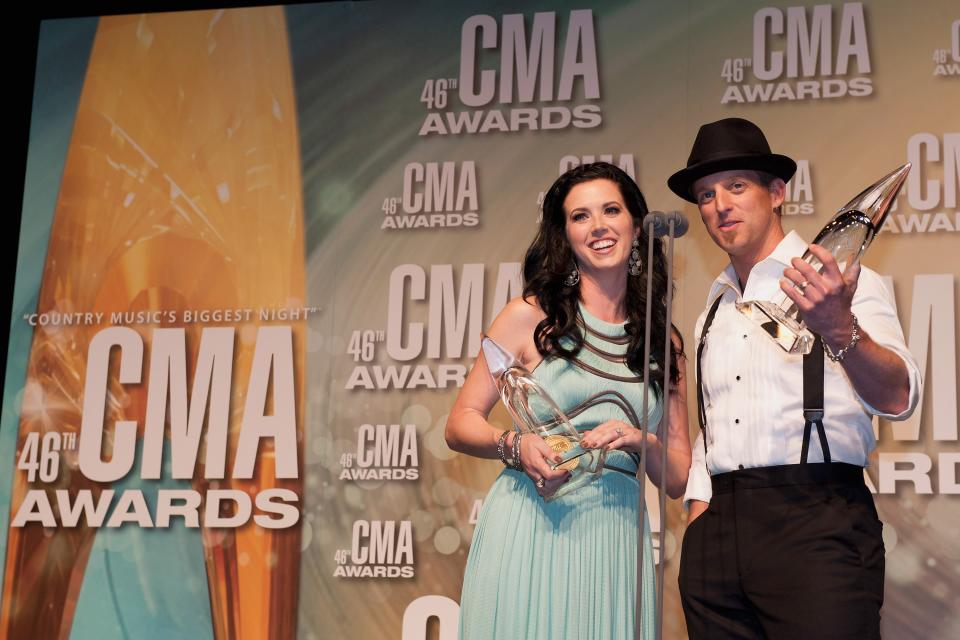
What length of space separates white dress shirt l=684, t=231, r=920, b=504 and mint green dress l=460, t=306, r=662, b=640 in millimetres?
202

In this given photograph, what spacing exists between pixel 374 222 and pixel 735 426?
2.34 metres

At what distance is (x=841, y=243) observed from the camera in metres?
2.27

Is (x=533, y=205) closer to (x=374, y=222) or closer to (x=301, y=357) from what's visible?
(x=374, y=222)

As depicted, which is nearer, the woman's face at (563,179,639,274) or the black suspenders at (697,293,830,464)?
the black suspenders at (697,293,830,464)

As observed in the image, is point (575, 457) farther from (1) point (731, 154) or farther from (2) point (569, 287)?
(1) point (731, 154)

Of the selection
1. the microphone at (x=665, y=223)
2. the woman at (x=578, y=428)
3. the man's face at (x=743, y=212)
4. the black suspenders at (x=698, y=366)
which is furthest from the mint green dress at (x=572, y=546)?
the microphone at (x=665, y=223)

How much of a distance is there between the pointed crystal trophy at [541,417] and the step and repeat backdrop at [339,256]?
4.98 ft

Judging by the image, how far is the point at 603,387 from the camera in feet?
9.53

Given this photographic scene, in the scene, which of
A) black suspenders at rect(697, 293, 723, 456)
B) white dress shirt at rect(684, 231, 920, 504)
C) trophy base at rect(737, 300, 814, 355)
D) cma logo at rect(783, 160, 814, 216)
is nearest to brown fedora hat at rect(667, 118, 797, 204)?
white dress shirt at rect(684, 231, 920, 504)

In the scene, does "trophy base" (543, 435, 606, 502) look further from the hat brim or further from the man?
the hat brim

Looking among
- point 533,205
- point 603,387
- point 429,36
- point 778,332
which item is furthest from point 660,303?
point 429,36

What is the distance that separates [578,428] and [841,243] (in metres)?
0.88

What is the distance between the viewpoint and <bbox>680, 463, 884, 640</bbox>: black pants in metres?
2.42

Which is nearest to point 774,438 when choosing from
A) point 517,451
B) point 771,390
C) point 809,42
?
point 771,390
